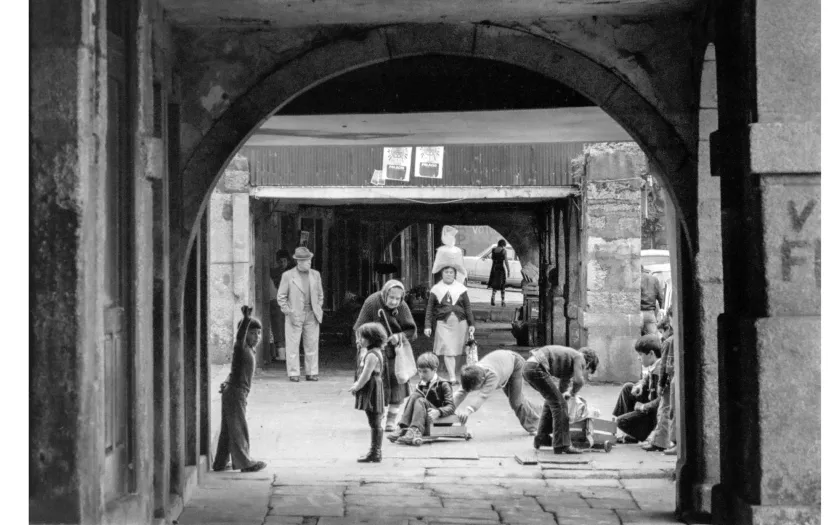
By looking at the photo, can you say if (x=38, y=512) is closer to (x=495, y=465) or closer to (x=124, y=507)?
(x=124, y=507)

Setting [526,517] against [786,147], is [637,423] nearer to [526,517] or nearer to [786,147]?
[526,517]

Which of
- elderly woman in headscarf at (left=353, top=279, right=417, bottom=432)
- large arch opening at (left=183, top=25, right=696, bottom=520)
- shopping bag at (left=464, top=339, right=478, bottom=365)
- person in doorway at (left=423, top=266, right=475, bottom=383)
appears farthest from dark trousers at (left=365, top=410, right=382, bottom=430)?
shopping bag at (left=464, top=339, right=478, bottom=365)

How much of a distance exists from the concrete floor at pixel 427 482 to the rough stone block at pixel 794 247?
224cm

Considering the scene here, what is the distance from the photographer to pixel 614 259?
12.5m

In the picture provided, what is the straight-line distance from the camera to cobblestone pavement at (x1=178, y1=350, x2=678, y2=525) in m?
6.24

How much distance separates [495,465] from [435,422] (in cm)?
114

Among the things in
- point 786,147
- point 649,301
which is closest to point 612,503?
point 786,147

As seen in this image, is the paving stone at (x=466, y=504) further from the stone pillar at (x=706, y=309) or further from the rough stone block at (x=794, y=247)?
the rough stone block at (x=794, y=247)

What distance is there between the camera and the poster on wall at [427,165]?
45.7 ft

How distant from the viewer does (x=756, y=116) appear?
4422 mm

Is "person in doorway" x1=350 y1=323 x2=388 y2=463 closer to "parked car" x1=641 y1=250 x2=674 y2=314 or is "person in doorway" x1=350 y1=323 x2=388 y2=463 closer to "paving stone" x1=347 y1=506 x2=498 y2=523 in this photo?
"paving stone" x1=347 y1=506 x2=498 y2=523

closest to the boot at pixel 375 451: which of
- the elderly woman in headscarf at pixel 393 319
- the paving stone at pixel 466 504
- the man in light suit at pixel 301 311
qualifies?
the elderly woman in headscarf at pixel 393 319

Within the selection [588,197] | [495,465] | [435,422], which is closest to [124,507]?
[495,465]

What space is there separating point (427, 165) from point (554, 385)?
6.07m
